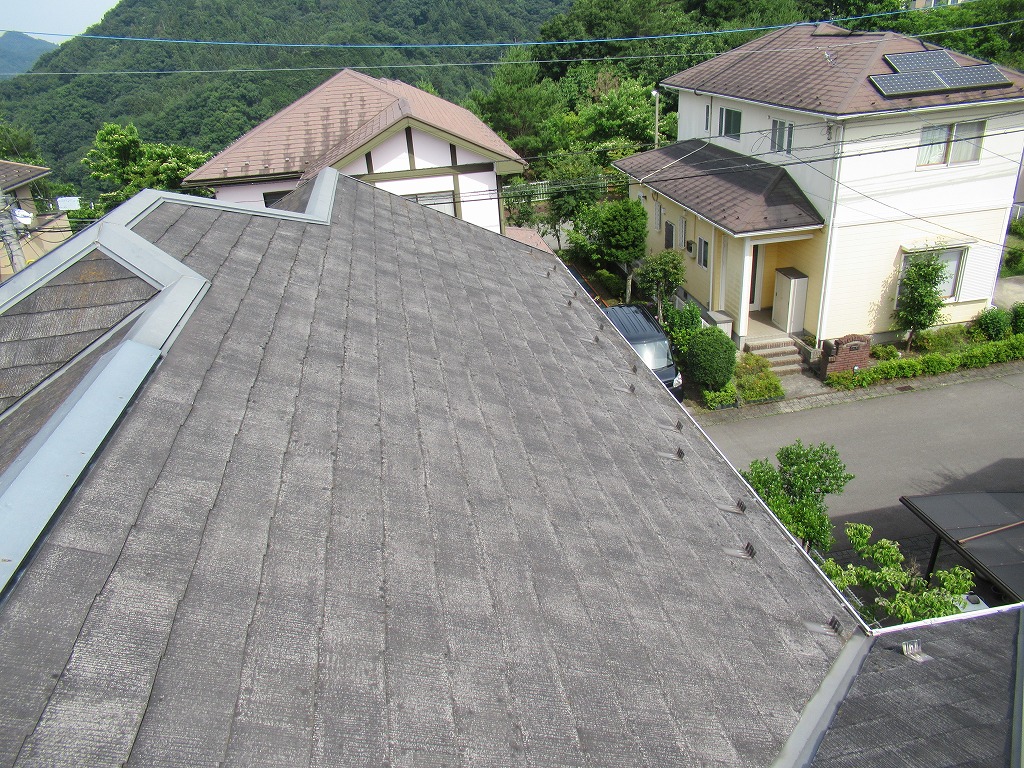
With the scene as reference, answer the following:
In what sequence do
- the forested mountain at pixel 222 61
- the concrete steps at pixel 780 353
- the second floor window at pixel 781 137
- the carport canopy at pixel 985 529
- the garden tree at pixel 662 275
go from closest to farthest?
the carport canopy at pixel 985 529 < the concrete steps at pixel 780 353 < the second floor window at pixel 781 137 < the garden tree at pixel 662 275 < the forested mountain at pixel 222 61

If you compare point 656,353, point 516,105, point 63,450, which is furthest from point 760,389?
point 516,105

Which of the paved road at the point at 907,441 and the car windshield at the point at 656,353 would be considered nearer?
the paved road at the point at 907,441

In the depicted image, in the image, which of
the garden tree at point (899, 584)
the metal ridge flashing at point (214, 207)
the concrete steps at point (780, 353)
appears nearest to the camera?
the metal ridge flashing at point (214, 207)

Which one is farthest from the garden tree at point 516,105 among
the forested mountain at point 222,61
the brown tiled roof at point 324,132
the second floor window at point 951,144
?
the second floor window at point 951,144

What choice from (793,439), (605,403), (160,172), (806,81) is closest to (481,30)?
(160,172)

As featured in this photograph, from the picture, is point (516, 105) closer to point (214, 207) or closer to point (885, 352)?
point (885, 352)

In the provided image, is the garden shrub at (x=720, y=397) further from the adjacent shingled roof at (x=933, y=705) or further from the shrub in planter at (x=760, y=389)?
the adjacent shingled roof at (x=933, y=705)

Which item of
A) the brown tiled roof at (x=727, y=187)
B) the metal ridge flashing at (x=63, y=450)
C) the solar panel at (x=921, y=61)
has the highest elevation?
the solar panel at (x=921, y=61)

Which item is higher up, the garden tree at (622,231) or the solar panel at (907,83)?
the solar panel at (907,83)
